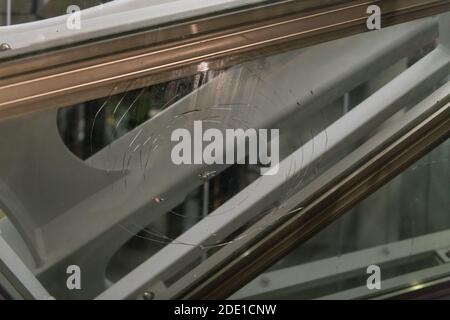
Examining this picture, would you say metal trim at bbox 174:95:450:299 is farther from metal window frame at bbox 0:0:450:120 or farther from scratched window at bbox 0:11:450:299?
metal window frame at bbox 0:0:450:120

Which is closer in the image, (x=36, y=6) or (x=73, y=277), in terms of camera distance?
(x=36, y=6)

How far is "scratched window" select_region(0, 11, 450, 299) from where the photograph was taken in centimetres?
103

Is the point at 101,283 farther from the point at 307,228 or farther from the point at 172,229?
the point at 307,228

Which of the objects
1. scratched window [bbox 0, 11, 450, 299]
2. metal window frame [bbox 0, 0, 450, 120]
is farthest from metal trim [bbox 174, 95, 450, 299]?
metal window frame [bbox 0, 0, 450, 120]

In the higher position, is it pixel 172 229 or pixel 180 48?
pixel 180 48

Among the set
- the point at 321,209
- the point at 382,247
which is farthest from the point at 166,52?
the point at 382,247

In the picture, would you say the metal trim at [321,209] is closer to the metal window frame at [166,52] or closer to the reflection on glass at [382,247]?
the reflection on glass at [382,247]

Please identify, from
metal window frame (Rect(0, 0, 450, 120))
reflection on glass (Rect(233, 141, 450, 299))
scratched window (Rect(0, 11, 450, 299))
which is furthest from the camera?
reflection on glass (Rect(233, 141, 450, 299))

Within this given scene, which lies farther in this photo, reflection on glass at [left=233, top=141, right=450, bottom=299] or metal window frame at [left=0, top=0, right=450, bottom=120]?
reflection on glass at [left=233, top=141, right=450, bottom=299]

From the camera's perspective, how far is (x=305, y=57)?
3.47 feet

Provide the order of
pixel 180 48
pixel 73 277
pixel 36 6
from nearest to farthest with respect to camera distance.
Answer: pixel 180 48 < pixel 36 6 < pixel 73 277
